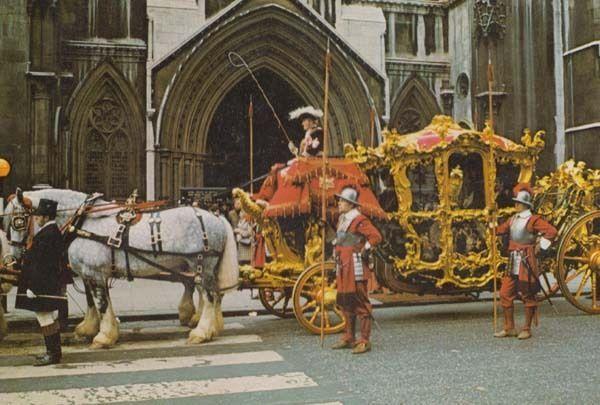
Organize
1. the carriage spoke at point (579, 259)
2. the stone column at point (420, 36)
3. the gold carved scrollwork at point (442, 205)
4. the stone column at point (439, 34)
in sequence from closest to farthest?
1. the gold carved scrollwork at point (442, 205)
2. the carriage spoke at point (579, 259)
3. the stone column at point (420, 36)
4. the stone column at point (439, 34)

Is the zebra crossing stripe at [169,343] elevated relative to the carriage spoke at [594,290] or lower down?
lower down

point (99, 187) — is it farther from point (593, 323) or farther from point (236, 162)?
point (593, 323)

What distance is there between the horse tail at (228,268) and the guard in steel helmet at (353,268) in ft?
4.23

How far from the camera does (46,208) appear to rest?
6551 millimetres

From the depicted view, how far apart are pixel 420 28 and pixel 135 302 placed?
11607mm

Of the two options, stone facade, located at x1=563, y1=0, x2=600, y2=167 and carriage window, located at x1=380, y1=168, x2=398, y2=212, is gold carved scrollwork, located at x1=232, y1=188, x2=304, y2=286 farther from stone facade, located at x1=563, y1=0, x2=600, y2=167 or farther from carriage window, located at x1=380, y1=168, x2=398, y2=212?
stone facade, located at x1=563, y1=0, x2=600, y2=167

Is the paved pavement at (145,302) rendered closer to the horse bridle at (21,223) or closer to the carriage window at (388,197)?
the horse bridle at (21,223)

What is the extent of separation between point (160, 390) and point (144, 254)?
2251 mm

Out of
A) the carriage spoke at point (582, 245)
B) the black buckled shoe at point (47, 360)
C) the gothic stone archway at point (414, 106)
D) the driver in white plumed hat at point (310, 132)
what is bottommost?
the black buckled shoe at point (47, 360)

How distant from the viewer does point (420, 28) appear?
18.4 m

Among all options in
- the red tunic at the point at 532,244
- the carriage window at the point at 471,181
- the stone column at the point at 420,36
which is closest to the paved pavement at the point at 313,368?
the red tunic at the point at 532,244

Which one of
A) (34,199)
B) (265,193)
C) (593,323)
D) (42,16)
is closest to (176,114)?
(42,16)

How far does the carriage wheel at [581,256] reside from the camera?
8.83m

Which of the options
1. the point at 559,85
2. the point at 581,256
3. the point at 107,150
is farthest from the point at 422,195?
the point at 107,150
